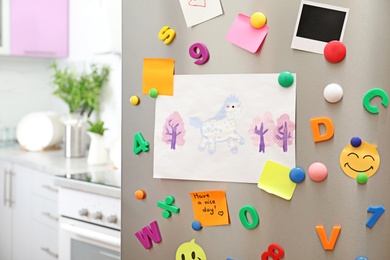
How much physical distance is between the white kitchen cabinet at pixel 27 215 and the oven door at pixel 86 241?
0.74 feet

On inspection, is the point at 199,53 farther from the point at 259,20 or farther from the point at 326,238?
the point at 326,238

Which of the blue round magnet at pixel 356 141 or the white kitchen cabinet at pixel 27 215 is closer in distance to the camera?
the blue round magnet at pixel 356 141

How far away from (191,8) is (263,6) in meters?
0.19

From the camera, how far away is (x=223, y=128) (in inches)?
54.2

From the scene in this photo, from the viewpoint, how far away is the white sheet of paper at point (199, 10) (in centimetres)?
137

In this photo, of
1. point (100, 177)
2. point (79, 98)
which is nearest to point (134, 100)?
point (100, 177)

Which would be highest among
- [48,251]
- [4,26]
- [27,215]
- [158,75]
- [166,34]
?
[4,26]

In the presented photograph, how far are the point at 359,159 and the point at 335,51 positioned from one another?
0.77ft

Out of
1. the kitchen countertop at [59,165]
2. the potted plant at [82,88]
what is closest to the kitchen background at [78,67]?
the potted plant at [82,88]

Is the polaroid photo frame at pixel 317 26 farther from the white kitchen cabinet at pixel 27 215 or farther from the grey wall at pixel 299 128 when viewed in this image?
the white kitchen cabinet at pixel 27 215

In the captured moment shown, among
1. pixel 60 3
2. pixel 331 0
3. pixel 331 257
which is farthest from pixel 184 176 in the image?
pixel 60 3

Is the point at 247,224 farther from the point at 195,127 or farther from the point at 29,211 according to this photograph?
the point at 29,211

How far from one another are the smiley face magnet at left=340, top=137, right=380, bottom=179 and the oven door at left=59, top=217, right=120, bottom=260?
3.43 feet

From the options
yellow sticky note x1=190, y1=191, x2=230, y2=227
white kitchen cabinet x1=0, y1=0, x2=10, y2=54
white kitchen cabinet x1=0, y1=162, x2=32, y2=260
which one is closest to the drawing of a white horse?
yellow sticky note x1=190, y1=191, x2=230, y2=227
